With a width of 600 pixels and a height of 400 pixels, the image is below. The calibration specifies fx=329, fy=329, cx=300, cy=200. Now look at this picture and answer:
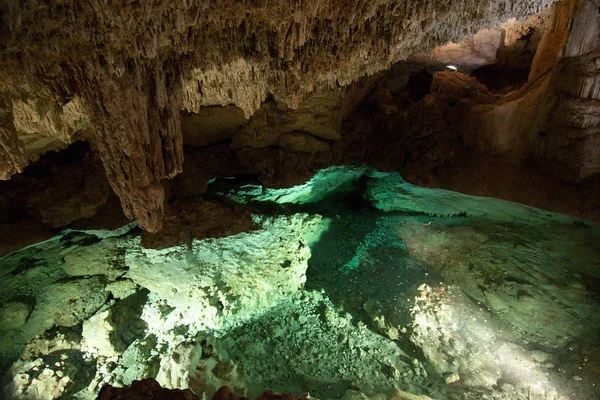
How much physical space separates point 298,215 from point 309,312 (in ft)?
6.21

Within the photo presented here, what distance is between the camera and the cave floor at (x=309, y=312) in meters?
5.06

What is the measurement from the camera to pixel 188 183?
19.5ft

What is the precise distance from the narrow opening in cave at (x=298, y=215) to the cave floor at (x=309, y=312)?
0.03m

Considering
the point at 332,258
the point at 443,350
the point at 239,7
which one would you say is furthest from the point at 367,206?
the point at 239,7

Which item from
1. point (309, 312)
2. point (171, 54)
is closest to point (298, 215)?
point (309, 312)

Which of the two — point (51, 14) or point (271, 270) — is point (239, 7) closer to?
point (51, 14)

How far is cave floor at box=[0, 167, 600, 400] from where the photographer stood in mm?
5062

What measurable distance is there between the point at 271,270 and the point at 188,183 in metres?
2.26

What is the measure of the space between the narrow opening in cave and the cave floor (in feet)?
0.11

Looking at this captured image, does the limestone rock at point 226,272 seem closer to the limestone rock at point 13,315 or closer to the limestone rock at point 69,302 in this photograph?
the limestone rock at point 69,302

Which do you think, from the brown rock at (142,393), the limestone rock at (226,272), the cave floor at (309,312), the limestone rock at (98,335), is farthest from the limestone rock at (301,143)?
the brown rock at (142,393)

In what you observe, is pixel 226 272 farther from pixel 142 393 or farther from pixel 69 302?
pixel 142 393

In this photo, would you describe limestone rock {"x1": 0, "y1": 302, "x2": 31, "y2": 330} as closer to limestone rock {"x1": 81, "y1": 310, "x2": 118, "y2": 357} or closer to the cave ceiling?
limestone rock {"x1": 81, "y1": 310, "x2": 118, "y2": 357}

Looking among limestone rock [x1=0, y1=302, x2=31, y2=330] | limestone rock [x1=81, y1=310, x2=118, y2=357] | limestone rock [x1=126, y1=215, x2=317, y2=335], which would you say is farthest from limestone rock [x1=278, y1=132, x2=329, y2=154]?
limestone rock [x1=0, y1=302, x2=31, y2=330]
